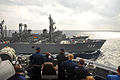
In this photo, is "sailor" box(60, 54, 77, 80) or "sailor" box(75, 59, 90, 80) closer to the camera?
"sailor" box(75, 59, 90, 80)

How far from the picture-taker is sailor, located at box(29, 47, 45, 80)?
5832 millimetres

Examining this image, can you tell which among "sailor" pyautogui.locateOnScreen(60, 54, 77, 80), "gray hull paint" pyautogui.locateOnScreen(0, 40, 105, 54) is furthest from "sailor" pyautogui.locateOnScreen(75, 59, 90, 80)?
"gray hull paint" pyautogui.locateOnScreen(0, 40, 105, 54)

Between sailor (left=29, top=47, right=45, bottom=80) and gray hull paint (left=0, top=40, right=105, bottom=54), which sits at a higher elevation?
sailor (left=29, top=47, right=45, bottom=80)

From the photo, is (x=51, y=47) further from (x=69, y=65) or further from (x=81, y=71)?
(x=81, y=71)

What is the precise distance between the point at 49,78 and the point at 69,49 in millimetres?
28140

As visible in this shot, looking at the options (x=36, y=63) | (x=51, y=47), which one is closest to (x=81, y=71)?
(x=36, y=63)

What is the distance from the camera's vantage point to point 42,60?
591cm

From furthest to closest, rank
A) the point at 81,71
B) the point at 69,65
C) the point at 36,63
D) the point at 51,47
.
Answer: the point at 51,47 < the point at 36,63 < the point at 69,65 < the point at 81,71

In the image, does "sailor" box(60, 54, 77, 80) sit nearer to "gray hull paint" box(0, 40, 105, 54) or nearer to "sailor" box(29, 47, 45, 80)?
"sailor" box(29, 47, 45, 80)

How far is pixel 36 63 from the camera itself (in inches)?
233

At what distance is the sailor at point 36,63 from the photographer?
19.1ft

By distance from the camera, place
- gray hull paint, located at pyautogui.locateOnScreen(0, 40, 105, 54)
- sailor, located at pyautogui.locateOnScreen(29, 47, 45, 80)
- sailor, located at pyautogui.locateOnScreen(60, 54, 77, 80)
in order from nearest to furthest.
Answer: sailor, located at pyautogui.locateOnScreen(60, 54, 77, 80)
sailor, located at pyautogui.locateOnScreen(29, 47, 45, 80)
gray hull paint, located at pyautogui.locateOnScreen(0, 40, 105, 54)

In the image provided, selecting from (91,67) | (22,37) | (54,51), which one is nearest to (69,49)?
(54,51)

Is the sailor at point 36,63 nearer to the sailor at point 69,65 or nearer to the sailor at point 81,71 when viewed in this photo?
the sailor at point 69,65
